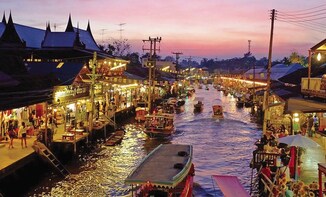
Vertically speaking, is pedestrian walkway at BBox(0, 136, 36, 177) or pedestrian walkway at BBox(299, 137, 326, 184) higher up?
pedestrian walkway at BBox(299, 137, 326, 184)

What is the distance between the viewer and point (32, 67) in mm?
44844

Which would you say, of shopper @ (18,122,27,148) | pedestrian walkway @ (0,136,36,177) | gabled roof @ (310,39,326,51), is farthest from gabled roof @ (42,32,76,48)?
gabled roof @ (310,39,326,51)

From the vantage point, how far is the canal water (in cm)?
2388

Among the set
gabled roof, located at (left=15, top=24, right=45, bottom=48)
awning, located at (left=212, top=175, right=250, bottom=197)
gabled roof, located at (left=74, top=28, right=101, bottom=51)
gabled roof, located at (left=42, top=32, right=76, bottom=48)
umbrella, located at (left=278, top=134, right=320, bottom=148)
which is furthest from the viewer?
gabled roof, located at (left=74, top=28, right=101, bottom=51)

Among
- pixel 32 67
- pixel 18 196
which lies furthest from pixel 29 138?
pixel 32 67

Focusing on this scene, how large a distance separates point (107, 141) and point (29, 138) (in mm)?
9140

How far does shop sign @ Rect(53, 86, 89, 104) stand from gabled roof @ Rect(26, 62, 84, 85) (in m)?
0.96

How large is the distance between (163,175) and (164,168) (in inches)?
48.1

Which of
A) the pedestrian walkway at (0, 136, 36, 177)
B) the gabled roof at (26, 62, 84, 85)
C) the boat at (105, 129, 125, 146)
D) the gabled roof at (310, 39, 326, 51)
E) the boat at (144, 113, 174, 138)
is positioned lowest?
the boat at (105, 129, 125, 146)

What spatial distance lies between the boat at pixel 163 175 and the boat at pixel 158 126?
18010mm

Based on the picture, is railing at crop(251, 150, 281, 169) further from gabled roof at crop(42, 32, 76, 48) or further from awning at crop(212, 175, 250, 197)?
gabled roof at crop(42, 32, 76, 48)

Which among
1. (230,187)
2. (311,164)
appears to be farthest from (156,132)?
(230,187)

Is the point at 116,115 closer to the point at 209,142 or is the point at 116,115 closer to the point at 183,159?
the point at 209,142

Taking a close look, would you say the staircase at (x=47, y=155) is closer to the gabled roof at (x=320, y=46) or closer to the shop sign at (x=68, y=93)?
the shop sign at (x=68, y=93)
